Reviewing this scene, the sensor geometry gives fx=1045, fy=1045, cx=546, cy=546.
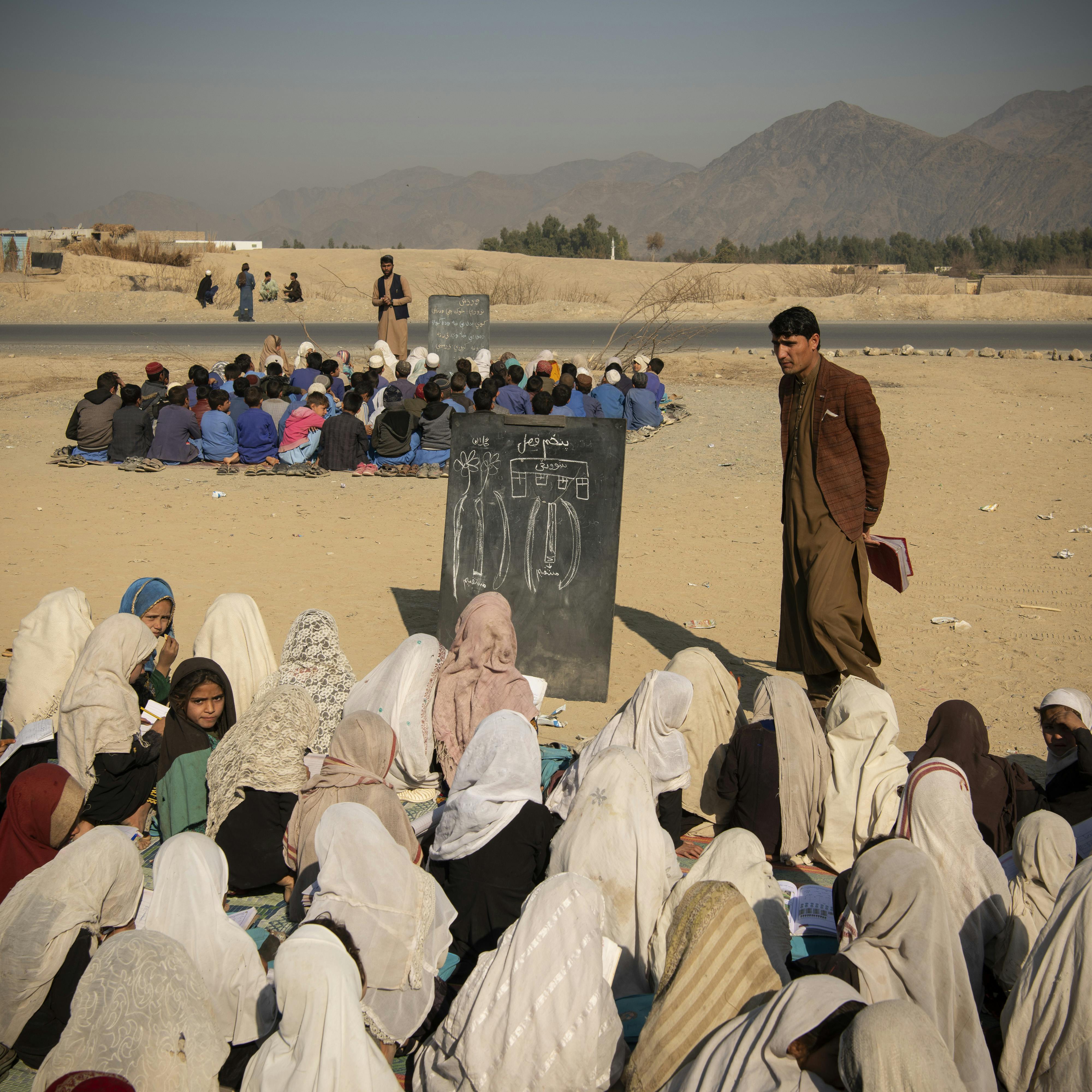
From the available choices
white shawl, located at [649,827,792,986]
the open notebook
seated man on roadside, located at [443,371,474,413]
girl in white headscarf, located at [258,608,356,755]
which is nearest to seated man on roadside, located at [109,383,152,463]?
seated man on roadside, located at [443,371,474,413]

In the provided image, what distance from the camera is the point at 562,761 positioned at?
425 centimetres

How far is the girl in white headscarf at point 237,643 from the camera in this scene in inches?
175

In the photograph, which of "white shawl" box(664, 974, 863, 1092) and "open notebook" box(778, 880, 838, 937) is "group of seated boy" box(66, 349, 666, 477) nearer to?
"open notebook" box(778, 880, 838, 937)

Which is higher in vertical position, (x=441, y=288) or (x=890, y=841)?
(x=441, y=288)

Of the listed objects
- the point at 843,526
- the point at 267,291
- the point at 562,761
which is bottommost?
the point at 562,761

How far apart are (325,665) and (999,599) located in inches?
168

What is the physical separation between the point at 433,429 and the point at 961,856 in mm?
7428

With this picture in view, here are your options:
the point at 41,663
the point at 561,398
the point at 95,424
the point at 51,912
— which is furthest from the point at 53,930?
the point at 95,424

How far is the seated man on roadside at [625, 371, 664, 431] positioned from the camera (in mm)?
11242

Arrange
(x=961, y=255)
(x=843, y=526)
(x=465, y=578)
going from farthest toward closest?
1. (x=961, y=255)
2. (x=465, y=578)
3. (x=843, y=526)

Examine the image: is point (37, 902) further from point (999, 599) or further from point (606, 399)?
point (606, 399)

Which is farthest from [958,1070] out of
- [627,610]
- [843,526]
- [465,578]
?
[627,610]

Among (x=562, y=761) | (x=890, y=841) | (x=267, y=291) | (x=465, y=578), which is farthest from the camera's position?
(x=267, y=291)

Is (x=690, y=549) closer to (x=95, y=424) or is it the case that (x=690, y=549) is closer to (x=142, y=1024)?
(x=142, y=1024)
